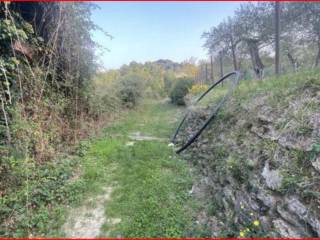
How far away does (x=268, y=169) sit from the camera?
1987 mm

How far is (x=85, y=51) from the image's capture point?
18.0 feet

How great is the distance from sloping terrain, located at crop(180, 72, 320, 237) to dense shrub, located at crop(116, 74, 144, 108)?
7.78 m

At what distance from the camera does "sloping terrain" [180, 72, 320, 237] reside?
63.2 inches

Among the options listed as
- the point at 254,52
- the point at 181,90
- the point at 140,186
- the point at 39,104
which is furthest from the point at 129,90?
the point at 140,186

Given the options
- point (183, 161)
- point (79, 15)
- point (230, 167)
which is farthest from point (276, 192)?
point (79, 15)

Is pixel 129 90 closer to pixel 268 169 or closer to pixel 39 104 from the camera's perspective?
pixel 39 104

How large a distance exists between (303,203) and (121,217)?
1961 millimetres

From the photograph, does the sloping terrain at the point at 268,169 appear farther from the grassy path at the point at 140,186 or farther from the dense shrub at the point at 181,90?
the dense shrub at the point at 181,90

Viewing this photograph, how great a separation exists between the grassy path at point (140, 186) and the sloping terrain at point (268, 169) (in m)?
0.31

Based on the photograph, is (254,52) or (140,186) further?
(254,52)

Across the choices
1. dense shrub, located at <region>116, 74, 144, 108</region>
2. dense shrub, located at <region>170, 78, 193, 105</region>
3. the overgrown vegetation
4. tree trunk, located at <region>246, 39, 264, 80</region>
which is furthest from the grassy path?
dense shrub, located at <region>170, 78, 193, 105</region>

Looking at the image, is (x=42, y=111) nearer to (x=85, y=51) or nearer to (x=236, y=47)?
(x=85, y=51)

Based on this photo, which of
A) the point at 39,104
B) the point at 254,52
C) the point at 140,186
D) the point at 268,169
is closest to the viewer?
the point at 268,169

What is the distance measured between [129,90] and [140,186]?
27.1ft
